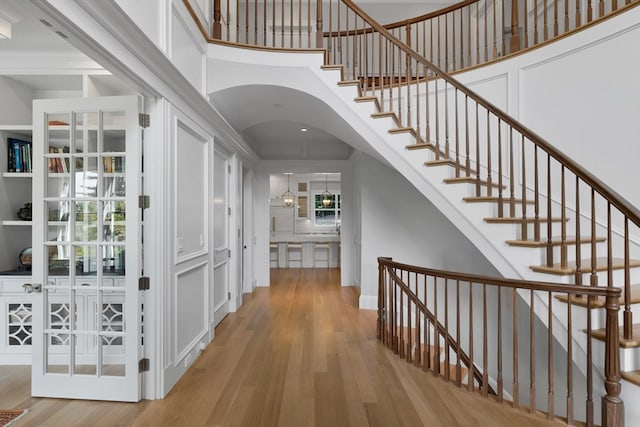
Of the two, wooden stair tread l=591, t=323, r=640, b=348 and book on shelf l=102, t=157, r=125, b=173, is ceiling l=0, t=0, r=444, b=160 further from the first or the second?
wooden stair tread l=591, t=323, r=640, b=348

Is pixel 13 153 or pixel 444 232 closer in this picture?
pixel 13 153

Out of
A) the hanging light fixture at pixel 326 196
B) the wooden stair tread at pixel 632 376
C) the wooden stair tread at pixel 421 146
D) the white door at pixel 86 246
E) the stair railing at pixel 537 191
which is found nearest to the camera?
the wooden stair tread at pixel 632 376

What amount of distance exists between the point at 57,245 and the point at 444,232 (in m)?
4.57

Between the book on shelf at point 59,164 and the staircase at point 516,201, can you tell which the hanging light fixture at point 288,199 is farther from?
the book on shelf at point 59,164

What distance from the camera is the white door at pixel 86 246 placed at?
2514 mm

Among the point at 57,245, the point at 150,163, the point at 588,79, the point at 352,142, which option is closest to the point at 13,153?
the point at 57,245

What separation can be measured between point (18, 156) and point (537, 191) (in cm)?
450

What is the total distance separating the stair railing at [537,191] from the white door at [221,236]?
6.86 ft

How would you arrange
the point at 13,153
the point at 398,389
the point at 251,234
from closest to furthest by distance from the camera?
the point at 398,389, the point at 13,153, the point at 251,234

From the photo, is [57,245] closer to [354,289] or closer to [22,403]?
[22,403]

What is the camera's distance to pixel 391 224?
Answer: 17.5ft

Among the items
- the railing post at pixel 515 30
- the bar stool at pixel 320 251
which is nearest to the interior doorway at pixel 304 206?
the bar stool at pixel 320 251

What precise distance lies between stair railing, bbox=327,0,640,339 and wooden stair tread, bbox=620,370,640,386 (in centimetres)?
21

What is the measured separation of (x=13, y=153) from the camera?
3148 millimetres
